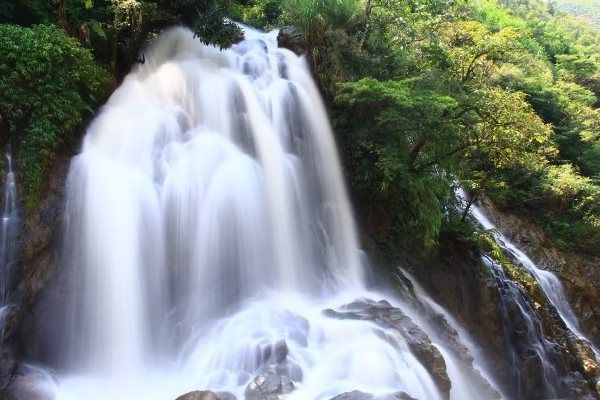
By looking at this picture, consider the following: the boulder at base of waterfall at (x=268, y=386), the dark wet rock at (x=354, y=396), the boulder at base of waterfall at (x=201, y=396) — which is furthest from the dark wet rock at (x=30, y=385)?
the dark wet rock at (x=354, y=396)

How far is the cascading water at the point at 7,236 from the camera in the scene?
611 centimetres

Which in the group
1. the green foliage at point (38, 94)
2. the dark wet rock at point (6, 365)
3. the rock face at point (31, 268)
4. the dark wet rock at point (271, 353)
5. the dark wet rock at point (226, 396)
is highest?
the green foliage at point (38, 94)

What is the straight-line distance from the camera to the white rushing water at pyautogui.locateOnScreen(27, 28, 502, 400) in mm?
6336

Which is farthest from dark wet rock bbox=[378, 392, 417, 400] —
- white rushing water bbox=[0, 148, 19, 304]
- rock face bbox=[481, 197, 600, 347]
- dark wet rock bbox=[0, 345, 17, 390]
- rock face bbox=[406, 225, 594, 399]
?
rock face bbox=[481, 197, 600, 347]

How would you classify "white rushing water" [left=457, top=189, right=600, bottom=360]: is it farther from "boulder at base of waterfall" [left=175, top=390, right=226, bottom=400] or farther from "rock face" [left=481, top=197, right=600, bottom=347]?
"boulder at base of waterfall" [left=175, top=390, right=226, bottom=400]

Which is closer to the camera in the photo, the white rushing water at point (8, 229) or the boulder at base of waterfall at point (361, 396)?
the boulder at base of waterfall at point (361, 396)

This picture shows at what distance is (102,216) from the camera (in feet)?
23.4

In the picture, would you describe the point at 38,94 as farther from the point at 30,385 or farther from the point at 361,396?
the point at 361,396

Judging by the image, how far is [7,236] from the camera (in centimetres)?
632

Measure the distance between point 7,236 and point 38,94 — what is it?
2.33 metres

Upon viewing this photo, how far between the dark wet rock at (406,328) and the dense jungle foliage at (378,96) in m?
2.67

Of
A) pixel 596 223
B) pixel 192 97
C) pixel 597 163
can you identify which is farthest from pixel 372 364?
pixel 597 163

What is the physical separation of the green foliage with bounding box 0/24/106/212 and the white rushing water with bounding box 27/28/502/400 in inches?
21.2

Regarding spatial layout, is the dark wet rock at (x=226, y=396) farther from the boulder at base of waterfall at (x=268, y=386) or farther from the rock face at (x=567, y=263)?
the rock face at (x=567, y=263)
